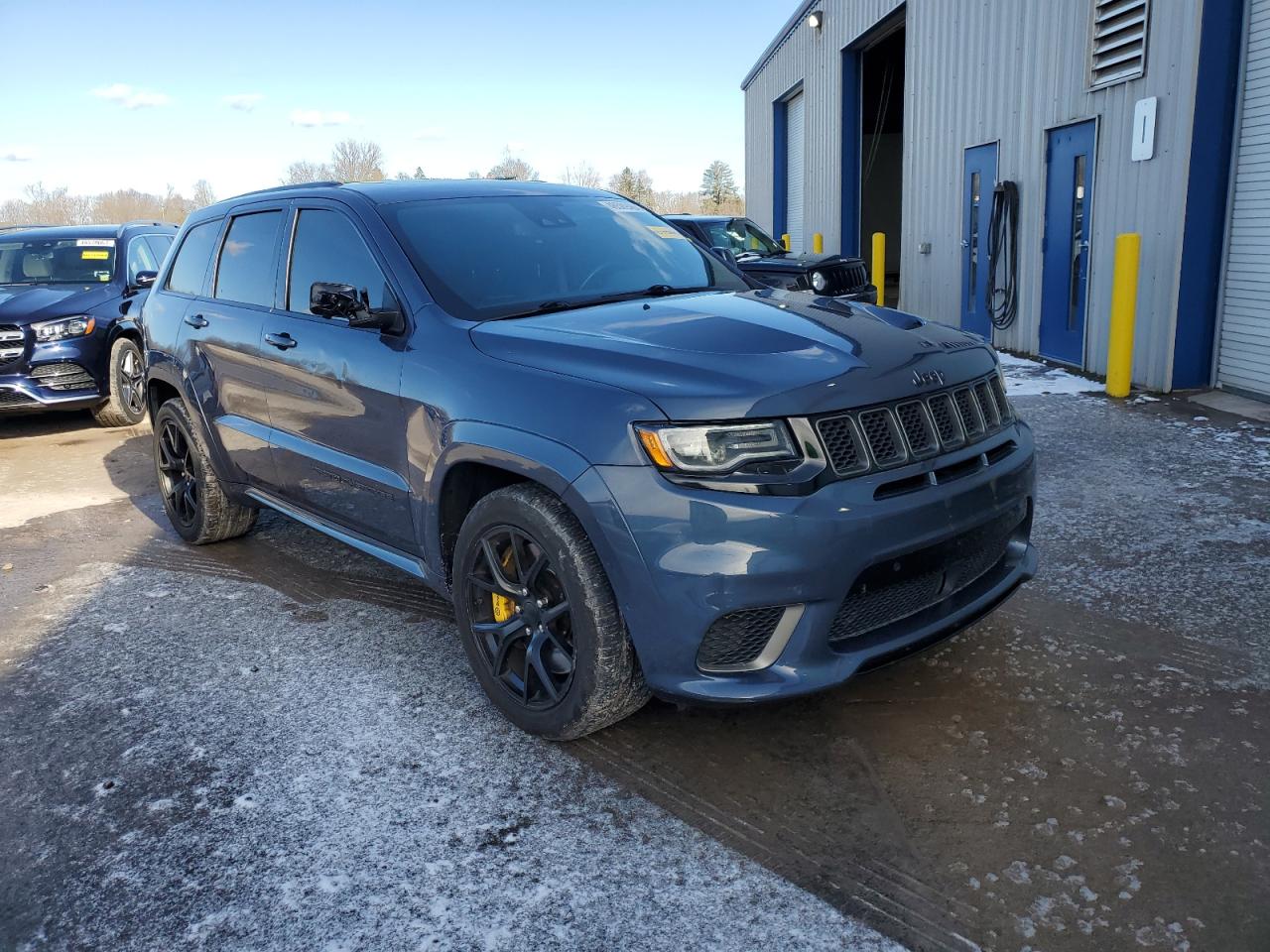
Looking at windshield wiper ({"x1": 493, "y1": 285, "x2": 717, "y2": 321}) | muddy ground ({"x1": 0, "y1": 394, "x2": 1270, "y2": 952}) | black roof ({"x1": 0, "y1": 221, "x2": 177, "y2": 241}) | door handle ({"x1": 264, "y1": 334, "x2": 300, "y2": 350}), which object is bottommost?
muddy ground ({"x1": 0, "y1": 394, "x2": 1270, "y2": 952})

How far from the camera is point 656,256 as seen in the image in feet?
13.7

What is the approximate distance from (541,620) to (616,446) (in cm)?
67

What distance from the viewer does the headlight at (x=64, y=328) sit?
873 centimetres

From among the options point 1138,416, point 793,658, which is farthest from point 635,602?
point 1138,416

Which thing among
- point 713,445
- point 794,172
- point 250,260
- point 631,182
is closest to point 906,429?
point 713,445

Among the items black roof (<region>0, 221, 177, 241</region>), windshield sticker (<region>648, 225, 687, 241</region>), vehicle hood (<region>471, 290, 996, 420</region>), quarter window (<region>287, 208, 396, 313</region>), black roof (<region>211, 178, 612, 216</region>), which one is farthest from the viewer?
black roof (<region>0, 221, 177, 241</region>)

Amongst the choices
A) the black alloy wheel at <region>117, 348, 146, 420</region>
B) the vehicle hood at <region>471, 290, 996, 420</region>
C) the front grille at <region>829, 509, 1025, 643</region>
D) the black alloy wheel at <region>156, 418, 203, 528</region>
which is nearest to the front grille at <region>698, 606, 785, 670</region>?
the front grille at <region>829, 509, 1025, 643</region>

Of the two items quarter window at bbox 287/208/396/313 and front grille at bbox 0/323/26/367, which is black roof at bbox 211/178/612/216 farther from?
front grille at bbox 0/323/26/367

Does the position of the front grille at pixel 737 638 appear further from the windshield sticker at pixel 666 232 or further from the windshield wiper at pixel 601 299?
the windshield sticker at pixel 666 232

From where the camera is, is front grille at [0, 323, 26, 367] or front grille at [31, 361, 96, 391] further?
front grille at [31, 361, 96, 391]

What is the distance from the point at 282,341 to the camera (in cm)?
416

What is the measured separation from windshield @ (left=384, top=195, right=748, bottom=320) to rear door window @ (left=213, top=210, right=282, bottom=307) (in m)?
0.90

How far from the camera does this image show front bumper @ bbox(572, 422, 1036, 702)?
2.62 metres

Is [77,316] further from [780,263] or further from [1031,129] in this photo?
[1031,129]
